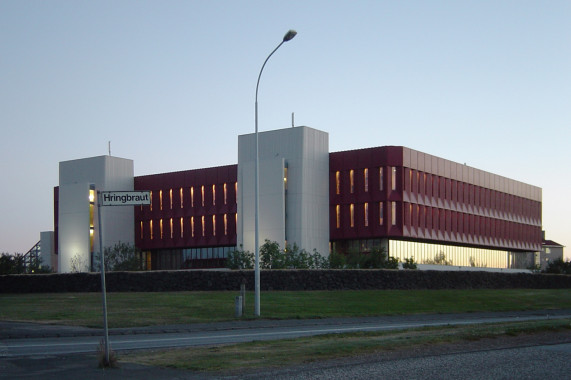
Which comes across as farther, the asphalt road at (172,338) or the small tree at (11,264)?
the small tree at (11,264)

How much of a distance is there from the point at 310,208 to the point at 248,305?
35.4m

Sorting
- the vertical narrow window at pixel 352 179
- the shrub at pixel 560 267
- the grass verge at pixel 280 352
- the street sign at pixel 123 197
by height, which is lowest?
the shrub at pixel 560 267

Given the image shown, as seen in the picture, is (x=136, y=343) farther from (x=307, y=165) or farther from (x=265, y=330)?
(x=307, y=165)

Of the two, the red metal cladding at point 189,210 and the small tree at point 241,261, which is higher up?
the red metal cladding at point 189,210

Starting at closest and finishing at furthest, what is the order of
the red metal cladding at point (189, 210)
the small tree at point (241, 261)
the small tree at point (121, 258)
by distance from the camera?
1. the small tree at point (241, 261)
2. the small tree at point (121, 258)
3. the red metal cladding at point (189, 210)

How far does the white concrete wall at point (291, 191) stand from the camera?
226 ft

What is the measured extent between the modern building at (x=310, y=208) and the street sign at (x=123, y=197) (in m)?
53.0

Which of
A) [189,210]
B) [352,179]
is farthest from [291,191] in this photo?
[189,210]

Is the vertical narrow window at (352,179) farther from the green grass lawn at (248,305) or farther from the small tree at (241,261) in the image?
the green grass lawn at (248,305)

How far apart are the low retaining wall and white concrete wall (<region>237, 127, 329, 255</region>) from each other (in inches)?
791

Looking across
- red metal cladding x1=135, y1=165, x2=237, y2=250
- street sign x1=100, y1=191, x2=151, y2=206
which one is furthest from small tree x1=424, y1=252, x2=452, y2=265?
street sign x1=100, y1=191, x2=151, y2=206

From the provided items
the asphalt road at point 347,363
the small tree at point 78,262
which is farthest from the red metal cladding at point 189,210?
the asphalt road at point 347,363

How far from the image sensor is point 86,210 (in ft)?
257

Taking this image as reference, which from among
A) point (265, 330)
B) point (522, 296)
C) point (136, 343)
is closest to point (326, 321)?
point (265, 330)
